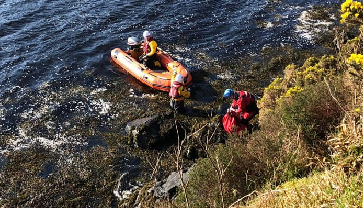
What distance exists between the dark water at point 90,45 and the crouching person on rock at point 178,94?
3.84 feet

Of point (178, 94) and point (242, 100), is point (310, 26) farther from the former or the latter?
point (242, 100)

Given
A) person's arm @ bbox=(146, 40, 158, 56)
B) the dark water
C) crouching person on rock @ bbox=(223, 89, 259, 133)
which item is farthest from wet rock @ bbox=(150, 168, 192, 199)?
person's arm @ bbox=(146, 40, 158, 56)

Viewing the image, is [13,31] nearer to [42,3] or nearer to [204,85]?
[42,3]

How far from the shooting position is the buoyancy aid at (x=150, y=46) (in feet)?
41.8

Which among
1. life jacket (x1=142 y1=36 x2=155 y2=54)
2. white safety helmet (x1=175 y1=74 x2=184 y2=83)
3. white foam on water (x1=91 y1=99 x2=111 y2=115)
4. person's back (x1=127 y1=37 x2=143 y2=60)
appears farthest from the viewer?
person's back (x1=127 y1=37 x2=143 y2=60)

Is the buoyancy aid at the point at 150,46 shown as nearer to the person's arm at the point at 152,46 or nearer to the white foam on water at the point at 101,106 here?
the person's arm at the point at 152,46

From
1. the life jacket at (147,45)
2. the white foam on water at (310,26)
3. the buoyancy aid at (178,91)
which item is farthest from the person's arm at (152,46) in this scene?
the white foam on water at (310,26)

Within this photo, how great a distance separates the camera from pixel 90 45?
1526 centimetres

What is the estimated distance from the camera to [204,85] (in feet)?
41.2

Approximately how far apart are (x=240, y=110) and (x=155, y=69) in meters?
5.00

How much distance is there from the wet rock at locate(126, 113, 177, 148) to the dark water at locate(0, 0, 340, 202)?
965 mm

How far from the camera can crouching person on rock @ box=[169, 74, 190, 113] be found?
1098cm

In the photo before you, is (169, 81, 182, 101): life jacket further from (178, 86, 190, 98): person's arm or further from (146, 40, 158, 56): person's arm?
(146, 40, 158, 56): person's arm

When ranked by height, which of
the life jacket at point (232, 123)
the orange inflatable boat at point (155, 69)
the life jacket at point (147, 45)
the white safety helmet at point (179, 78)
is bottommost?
the orange inflatable boat at point (155, 69)
